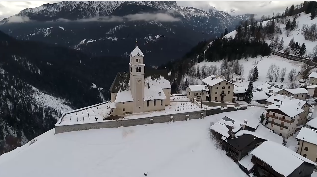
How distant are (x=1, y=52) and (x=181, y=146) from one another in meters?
182

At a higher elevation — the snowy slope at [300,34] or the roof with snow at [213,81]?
the snowy slope at [300,34]

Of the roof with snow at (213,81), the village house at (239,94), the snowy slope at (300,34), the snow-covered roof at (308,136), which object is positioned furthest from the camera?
the snowy slope at (300,34)

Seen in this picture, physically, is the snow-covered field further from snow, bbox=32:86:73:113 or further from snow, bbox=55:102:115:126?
snow, bbox=32:86:73:113

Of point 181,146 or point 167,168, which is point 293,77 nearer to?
point 181,146

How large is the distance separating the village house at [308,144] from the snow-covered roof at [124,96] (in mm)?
31308

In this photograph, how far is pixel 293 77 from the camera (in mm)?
90125

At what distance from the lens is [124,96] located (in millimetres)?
52125

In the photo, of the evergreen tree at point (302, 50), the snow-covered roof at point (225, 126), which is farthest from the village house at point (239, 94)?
the evergreen tree at point (302, 50)

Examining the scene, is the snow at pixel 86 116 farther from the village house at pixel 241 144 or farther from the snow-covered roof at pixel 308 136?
the snow-covered roof at pixel 308 136

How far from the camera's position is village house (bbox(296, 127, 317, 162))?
134 ft

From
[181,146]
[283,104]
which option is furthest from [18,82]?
[283,104]

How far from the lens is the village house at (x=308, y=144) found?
4081 centimetres

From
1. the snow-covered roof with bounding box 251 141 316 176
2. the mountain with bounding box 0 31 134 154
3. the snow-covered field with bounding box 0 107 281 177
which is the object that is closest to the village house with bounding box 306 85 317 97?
the snow-covered field with bounding box 0 107 281 177

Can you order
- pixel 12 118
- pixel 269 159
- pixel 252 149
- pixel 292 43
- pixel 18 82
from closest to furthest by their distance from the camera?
pixel 269 159 < pixel 252 149 < pixel 292 43 < pixel 12 118 < pixel 18 82
